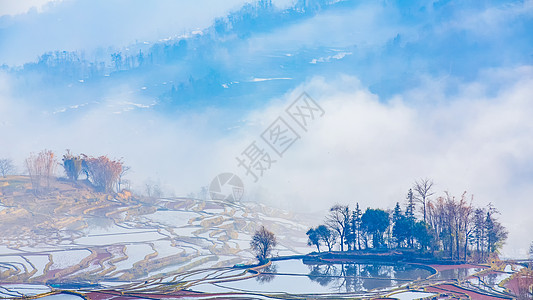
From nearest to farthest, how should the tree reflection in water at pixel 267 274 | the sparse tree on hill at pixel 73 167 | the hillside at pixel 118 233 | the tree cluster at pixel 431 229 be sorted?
the tree reflection in water at pixel 267 274, the tree cluster at pixel 431 229, the hillside at pixel 118 233, the sparse tree on hill at pixel 73 167

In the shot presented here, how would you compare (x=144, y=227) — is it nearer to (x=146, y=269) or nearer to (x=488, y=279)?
(x=146, y=269)

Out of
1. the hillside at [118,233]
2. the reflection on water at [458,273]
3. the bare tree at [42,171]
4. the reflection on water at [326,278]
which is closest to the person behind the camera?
the reflection on water at [326,278]

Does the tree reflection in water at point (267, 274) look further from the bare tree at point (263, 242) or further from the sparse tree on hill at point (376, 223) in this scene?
the sparse tree on hill at point (376, 223)

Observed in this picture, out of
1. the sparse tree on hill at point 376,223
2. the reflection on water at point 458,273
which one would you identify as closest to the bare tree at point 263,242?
the sparse tree on hill at point 376,223

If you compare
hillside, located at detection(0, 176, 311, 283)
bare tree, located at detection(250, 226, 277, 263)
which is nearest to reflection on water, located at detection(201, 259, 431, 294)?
bare tree, located at detection(250, 226, 277, 263)

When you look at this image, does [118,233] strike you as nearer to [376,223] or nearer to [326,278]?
[376,223]

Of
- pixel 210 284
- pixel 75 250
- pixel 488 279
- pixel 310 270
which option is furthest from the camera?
pixel 75 250

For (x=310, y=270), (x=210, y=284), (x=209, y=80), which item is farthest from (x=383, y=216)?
(x=209, y=80)

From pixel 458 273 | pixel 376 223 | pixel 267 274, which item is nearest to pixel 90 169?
pixel 376 223
